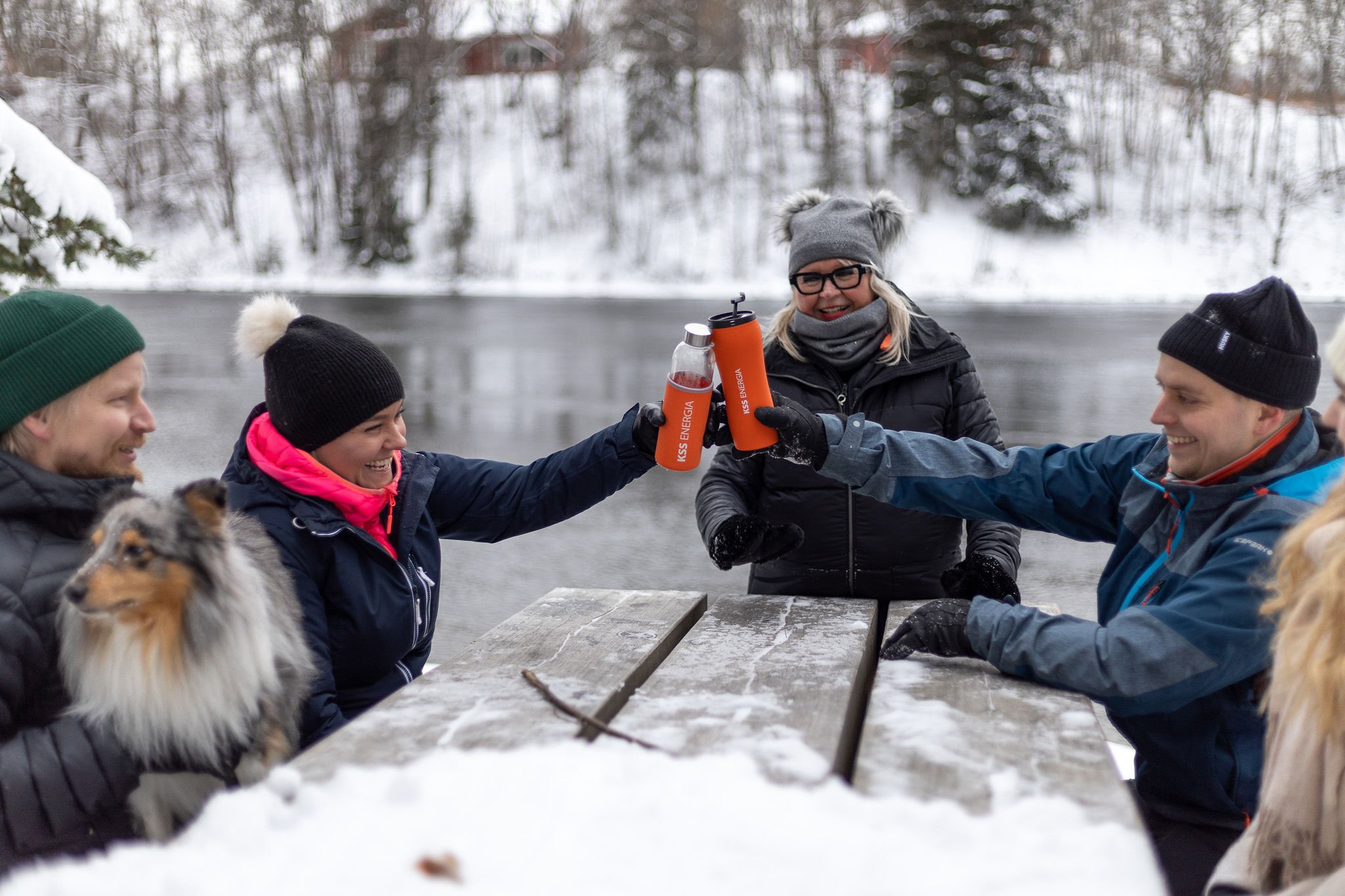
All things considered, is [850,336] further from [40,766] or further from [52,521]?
[40,766]

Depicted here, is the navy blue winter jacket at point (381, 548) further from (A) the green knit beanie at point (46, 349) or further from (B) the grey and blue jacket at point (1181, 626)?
(B) the grey and blue jacket at point (1181, 626)

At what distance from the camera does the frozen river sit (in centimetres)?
605

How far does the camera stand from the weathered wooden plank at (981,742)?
1705mm

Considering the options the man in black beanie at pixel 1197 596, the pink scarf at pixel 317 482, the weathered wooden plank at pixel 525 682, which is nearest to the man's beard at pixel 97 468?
the pink scarf at pixel 317 482

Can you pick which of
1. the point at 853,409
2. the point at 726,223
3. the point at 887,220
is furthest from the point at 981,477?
the point at 726,223

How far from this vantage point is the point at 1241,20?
3116cm

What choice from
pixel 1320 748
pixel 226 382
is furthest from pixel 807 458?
pixel 226 382

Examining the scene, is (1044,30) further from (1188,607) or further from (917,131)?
(1188,607)

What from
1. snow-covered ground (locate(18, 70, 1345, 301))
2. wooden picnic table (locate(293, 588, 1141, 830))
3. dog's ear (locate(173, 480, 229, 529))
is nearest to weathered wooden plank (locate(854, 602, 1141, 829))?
wooden picnic table (locate(293, 588, 1141, 830))

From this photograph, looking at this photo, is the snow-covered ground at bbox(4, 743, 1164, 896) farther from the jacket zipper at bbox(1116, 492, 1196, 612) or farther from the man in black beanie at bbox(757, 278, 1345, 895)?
the jacket zipper at bbox(1116, 492, 1196, 612)

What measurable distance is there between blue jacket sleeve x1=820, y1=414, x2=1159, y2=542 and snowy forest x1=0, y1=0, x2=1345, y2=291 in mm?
24042

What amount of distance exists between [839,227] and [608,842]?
7.90 ft

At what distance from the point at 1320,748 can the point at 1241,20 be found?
36.1 meters

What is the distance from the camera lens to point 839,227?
3455mm
